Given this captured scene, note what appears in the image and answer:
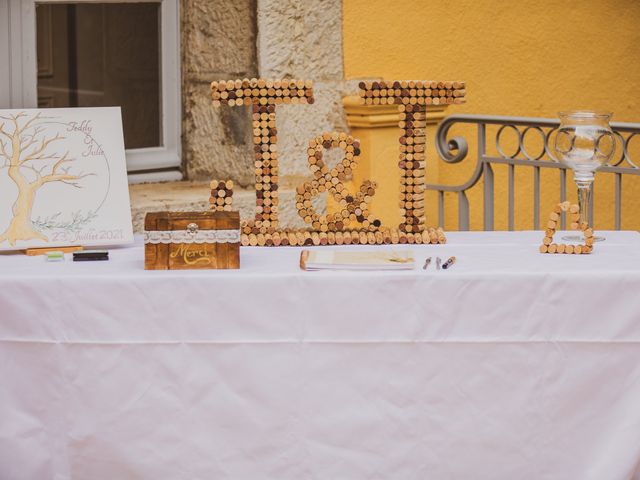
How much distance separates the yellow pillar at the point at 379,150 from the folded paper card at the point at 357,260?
1.46m

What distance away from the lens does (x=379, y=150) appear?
366cm

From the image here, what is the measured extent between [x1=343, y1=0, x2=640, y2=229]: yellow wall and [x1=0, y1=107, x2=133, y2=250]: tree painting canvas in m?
1.46

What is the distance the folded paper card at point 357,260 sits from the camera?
2027 millimetres

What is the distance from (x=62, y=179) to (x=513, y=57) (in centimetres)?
225

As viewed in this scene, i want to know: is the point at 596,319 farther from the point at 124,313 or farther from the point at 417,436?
the point at 124,313

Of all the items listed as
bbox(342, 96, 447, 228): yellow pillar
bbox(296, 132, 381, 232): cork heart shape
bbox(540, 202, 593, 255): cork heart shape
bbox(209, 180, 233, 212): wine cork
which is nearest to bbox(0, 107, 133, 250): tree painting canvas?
bbox(209, 180, 233, 212): wine cork

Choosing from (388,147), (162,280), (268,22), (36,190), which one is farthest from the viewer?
(388,147)

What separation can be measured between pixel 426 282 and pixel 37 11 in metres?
1.74

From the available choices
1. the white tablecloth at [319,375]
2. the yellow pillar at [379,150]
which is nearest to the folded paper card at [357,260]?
the white tablecloth at [319,375]

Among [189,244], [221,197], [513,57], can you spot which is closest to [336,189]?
[221,197]

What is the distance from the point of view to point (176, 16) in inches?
135

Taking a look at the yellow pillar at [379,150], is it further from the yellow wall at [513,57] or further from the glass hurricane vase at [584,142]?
the glass hurricane vase at [584,142]

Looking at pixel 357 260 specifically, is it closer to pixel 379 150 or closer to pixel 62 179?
pixel 62 179

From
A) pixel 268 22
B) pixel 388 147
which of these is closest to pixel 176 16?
pixel 268 22
